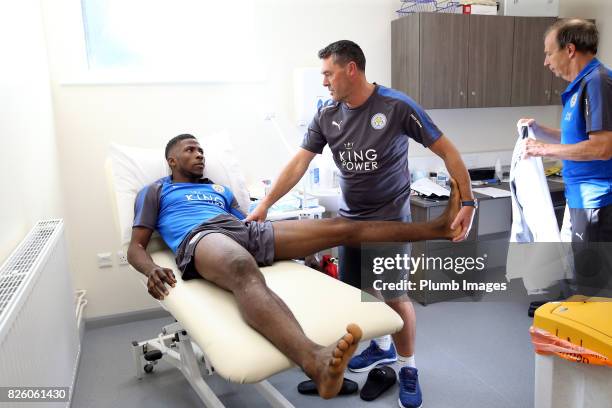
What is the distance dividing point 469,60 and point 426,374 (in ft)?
6.70

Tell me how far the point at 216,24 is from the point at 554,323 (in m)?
2.49

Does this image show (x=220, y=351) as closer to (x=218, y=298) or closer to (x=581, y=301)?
(x=218, y=298)

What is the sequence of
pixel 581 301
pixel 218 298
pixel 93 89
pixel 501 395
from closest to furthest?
pixel 218 298
pixel 581 301
pixel 501 395
pixel 93 89

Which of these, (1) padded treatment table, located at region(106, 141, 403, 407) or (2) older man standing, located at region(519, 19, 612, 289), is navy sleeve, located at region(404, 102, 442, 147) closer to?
(2) older man standing, located at region(519, 19, 612, 289)

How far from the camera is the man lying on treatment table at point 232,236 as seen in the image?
1408 mm

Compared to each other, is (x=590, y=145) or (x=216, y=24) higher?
(x=216, y=24)

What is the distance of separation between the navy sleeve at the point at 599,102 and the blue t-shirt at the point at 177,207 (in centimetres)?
152

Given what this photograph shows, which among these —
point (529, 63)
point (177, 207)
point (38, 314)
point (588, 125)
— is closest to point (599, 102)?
point (588, 125)

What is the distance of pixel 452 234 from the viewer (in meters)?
2.01

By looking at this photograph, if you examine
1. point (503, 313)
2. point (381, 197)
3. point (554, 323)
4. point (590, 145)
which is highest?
point (590, 145)

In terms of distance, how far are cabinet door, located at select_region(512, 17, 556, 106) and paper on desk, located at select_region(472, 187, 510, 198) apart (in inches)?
25.5

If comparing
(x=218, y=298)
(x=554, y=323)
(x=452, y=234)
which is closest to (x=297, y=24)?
(x=452, y=234)

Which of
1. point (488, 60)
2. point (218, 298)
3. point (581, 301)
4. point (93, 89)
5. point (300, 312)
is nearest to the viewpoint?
point (300, 312)

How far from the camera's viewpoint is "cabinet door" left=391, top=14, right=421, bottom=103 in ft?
10.3
